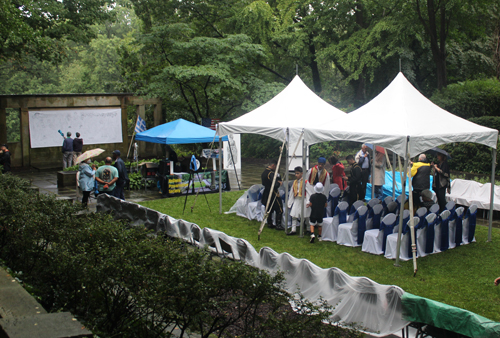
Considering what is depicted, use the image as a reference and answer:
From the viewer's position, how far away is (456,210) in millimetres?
9523

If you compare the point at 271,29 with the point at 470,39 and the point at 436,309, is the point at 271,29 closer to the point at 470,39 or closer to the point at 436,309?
the point at 470,39

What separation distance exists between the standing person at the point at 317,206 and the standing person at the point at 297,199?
1.37ft

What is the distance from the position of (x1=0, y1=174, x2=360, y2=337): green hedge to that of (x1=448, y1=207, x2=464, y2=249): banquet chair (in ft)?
18.0

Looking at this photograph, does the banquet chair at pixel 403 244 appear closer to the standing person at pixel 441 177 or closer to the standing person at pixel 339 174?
the standing person at pixel 441 177

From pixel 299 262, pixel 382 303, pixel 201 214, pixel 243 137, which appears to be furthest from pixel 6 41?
pixel 243 137

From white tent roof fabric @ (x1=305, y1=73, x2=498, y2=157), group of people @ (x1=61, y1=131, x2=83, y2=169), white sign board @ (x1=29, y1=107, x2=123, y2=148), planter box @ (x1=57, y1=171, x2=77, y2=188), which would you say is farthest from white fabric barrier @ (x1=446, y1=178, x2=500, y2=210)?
white sign board @ (x1=29, y1=107, x2=123, y2=148)

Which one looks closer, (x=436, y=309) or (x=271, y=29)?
(x=436, y=309)

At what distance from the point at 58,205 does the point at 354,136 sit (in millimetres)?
5658

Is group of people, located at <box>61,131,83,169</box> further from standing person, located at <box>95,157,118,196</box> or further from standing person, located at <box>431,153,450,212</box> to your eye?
standing person, located at <box>431,153,450,212</box>

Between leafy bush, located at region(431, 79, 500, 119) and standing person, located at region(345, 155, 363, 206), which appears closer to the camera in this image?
standing person, located at region(345, 155, 363, 206)

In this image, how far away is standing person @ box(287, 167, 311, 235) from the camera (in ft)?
33.9

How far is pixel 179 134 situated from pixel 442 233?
8952mm

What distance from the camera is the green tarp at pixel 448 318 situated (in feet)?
14.8

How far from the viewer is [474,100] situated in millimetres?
20641
